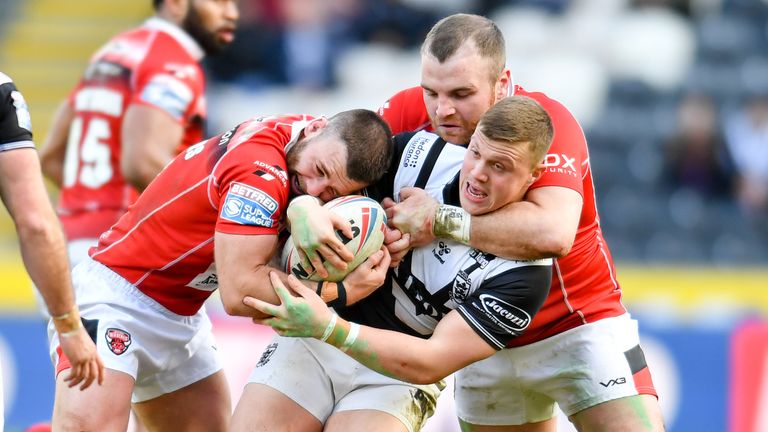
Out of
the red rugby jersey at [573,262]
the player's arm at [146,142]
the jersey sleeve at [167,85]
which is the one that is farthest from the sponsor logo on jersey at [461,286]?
the jersey sleeve at [167,85]

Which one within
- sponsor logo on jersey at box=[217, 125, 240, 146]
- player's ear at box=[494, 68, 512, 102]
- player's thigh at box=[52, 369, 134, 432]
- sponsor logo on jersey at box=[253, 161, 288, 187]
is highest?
player's ear at box=[494, 68, 512, 102]

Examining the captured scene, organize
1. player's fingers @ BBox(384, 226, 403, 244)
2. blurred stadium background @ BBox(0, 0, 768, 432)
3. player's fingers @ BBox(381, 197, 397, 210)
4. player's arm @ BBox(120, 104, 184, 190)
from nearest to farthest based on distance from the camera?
player's fingers @ BBox(384, 226, 403, 244) → player's fingers @ BBox(381, 197, 397, 210) → player's arm @ BBox(120, 104, 184, 190) → blurred stadium background @ BBox(0, 0, 768, 432)

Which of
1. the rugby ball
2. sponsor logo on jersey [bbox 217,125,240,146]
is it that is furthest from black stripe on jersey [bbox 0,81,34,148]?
the rugby ball

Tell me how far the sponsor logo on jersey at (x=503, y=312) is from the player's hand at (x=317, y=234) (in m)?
0.59

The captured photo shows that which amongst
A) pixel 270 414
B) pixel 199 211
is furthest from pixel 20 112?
pixel 270 414

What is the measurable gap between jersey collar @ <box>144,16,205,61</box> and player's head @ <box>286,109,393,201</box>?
2.50m

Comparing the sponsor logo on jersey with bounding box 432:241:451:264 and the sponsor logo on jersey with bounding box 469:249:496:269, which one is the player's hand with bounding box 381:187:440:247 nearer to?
the sponsor logo on jersey with bounding box 432:241:451:264

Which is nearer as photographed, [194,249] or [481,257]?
[481,257]

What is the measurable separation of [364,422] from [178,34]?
10.5 feet

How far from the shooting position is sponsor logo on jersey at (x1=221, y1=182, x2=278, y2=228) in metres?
4.93

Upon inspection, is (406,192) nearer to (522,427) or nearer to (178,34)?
(522,427)

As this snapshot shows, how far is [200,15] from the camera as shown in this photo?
748cm

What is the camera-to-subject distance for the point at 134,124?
7.08 meters

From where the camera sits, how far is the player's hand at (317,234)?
485 centimetres
